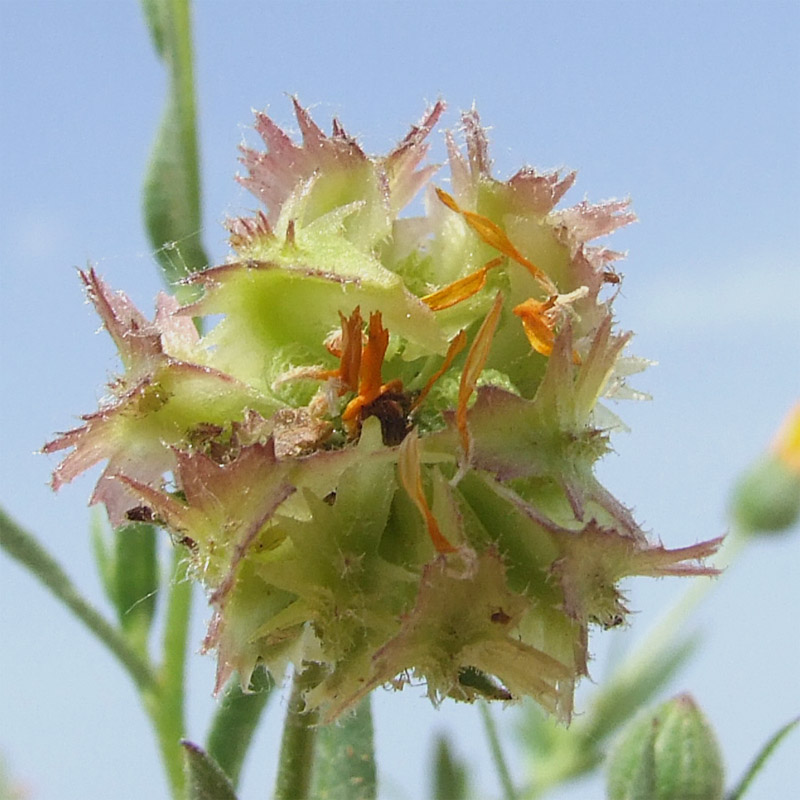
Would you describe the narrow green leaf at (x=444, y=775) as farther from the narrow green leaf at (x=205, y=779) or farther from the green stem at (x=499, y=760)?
the narrow green leaf at (x=205, y=779)

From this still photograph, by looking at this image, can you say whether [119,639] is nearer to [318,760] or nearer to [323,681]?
[318,760]

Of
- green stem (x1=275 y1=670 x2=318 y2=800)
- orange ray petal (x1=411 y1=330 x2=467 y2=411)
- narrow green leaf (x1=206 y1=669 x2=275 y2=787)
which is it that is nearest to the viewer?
orange ray petal (x1=411 y1=330 x2=467 y2=411)

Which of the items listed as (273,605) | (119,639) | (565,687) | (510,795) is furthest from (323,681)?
(510,795)

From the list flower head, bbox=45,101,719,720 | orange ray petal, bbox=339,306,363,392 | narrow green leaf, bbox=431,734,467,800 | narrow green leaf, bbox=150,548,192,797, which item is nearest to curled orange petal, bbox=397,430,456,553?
flower head, bbox=45,101,719,720

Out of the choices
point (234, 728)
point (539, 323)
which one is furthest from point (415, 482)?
point (234, 728)

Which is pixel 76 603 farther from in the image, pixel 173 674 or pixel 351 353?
pixel 351 353

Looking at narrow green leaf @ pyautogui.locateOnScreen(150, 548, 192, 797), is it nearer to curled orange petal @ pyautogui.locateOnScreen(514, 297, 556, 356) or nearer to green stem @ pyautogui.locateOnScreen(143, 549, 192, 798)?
green stem @ pyautogui.locateOnScreen(143, 549, 192, 798)

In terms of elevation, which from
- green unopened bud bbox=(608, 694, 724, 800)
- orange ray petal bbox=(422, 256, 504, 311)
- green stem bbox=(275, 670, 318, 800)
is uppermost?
orange ray petal bbox=(422, 256, 504, 311)

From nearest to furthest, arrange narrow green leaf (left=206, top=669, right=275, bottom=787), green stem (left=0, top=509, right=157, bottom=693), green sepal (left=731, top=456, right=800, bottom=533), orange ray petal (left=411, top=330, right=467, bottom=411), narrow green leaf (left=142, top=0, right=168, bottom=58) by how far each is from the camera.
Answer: orange ray petal (left=411, top=330, right=467, bottom=411) → narrow green leaf (left=206, top=669, right=275, bottom=787) → green stem (left=0, top=509, right=157, bottom=693) → narrow green leaf (left=142, top=0, right=168, bottom=58) → green sepal (left=731, top=456, right=800, bottom=533)
